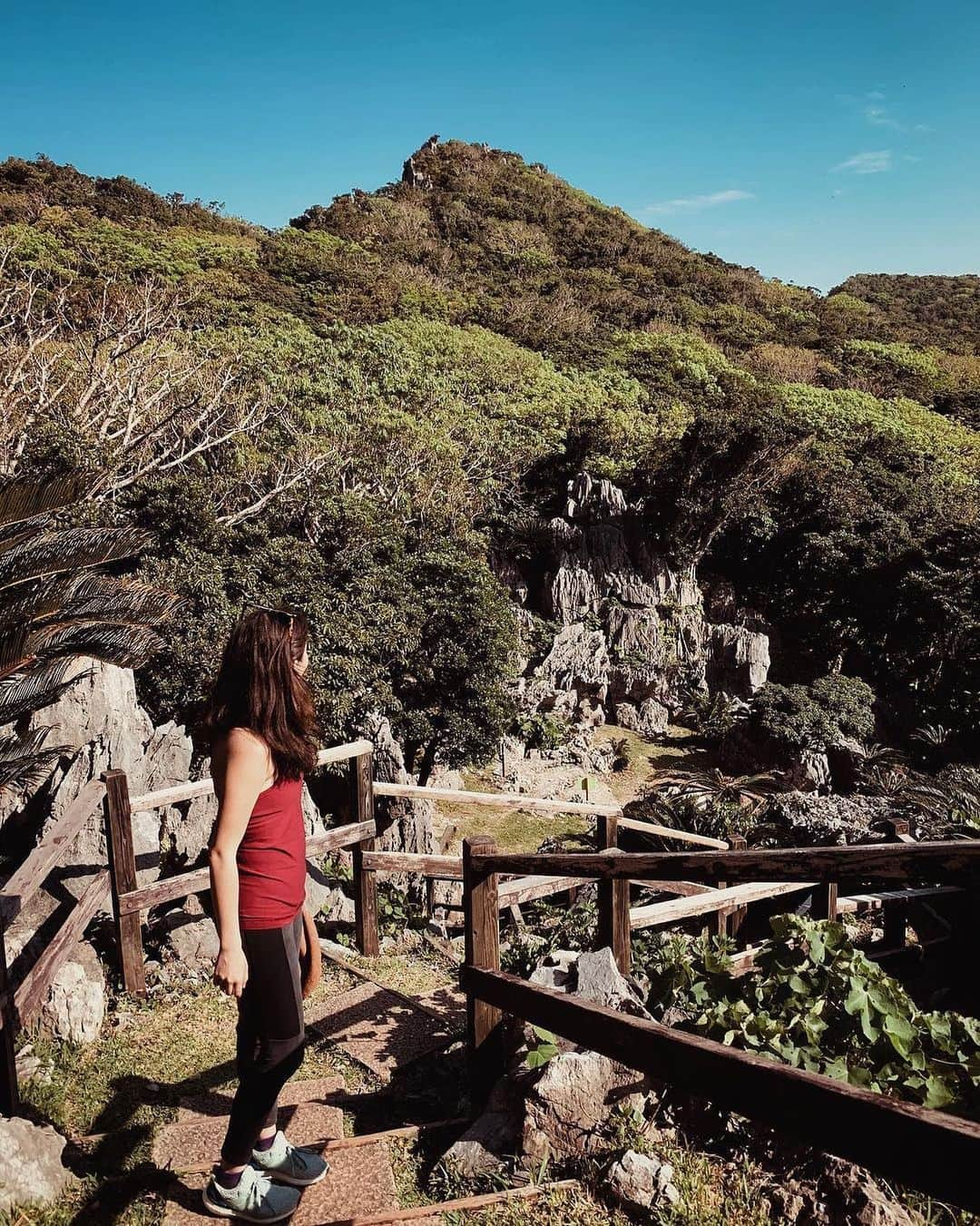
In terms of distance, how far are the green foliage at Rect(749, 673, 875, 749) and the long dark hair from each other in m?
14.5

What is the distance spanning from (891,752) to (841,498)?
932 centimetres

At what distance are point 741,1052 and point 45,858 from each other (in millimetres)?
4035

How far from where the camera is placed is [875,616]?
67.6 ft

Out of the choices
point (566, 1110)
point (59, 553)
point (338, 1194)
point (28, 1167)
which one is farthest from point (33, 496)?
point (566, 1110)

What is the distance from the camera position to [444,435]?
2295 cm

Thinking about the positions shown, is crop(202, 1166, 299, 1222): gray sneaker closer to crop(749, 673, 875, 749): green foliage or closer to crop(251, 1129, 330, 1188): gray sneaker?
crop(251, 1129, 330, 1188): gray sneaker

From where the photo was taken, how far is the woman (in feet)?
7.90

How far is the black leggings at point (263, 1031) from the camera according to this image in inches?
99.1

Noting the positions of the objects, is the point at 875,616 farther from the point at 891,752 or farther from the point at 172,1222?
the point at 172,1222

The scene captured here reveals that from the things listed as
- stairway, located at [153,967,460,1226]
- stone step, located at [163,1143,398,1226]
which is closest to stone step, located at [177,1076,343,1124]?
stairway, located at [153,967,460,1226]

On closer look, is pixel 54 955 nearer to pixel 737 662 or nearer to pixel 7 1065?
pixel 7 1065

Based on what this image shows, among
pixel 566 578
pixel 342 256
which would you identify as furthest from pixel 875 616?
pixel 342 256

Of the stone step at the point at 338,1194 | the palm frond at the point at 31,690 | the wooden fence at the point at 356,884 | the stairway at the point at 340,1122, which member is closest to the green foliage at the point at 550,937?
the wooden fence at the point at 356,884

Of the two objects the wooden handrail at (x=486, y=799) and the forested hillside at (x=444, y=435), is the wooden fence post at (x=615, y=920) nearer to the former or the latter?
the wooden handrail at (x=486, y=799)
